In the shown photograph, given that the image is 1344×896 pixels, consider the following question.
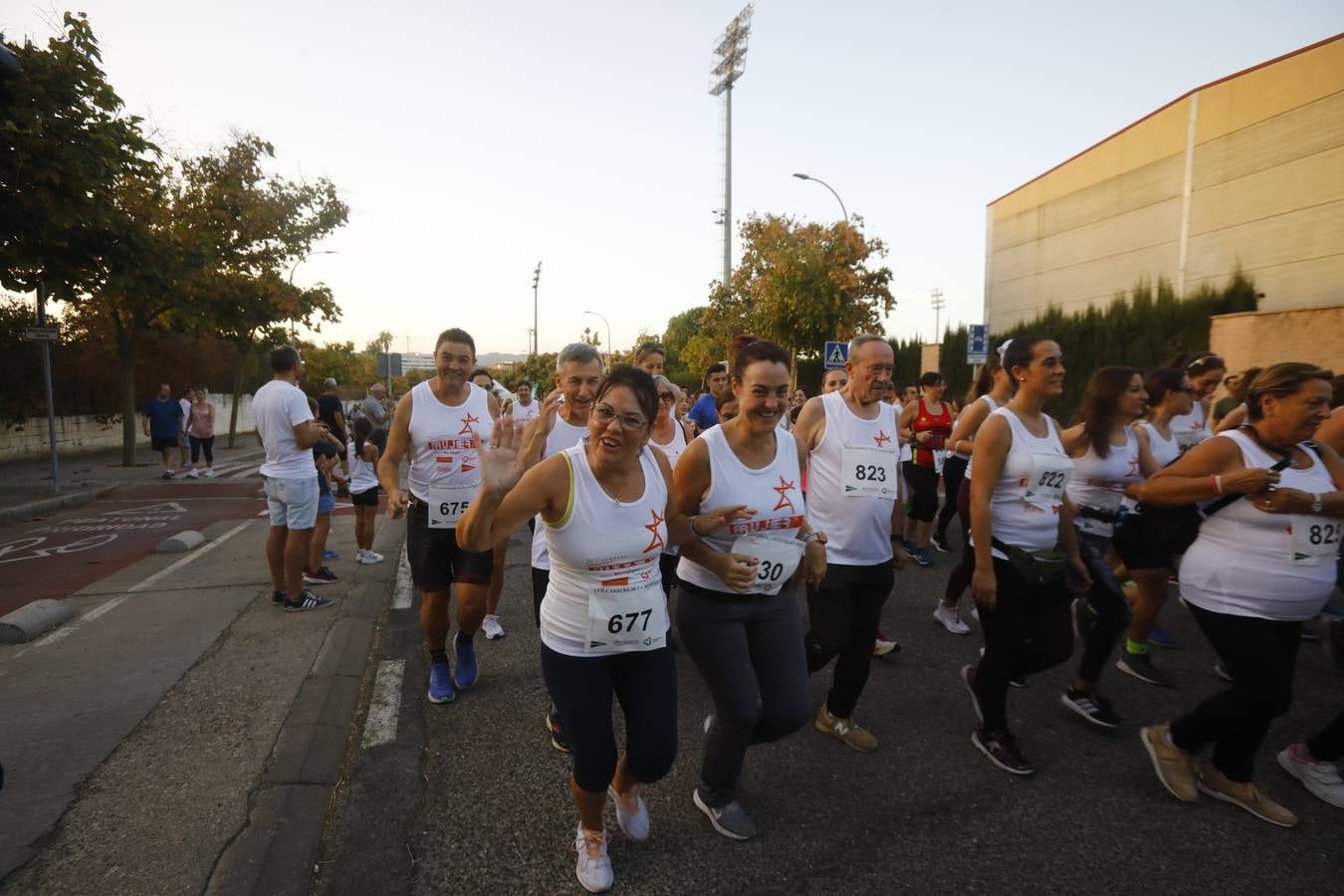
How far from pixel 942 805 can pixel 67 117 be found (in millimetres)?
11273

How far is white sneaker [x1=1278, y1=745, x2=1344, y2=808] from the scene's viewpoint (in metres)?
3.18

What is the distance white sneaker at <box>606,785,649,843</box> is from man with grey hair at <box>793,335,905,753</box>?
3.82 feet

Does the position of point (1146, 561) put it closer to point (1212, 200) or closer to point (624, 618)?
point (624, 618)

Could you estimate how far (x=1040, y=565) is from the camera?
10.7 ft

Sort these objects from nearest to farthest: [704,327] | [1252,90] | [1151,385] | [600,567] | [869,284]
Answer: [600,567] < [1151,385] < [1252,90] < [869,284] < [704,327]

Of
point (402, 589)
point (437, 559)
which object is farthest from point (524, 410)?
point (437, 559)

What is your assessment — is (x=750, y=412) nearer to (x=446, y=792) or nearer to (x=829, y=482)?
(x=829, y=482)

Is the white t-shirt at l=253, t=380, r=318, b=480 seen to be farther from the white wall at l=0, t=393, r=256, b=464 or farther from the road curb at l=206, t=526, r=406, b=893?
the white wall at l=0, t=393, r=256, b=464

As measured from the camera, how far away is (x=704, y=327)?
31.8 meters

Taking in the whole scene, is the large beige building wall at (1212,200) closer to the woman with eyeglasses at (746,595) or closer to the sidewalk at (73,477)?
the woman with eyeglasses at (746,595)

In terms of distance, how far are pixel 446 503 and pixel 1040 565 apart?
10.3ft

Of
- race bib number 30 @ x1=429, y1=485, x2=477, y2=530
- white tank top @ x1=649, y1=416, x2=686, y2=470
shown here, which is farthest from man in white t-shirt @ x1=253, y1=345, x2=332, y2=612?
white tank top @ x1=649, y1=416, x2=686, y2=470

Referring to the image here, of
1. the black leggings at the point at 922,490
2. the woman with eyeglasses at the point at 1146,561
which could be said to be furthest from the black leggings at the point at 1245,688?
the black leggings at the point at 922,490

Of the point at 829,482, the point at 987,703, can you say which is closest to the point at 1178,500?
the point at 987,703
